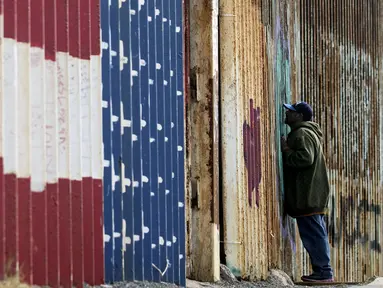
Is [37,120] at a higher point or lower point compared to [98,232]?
higher

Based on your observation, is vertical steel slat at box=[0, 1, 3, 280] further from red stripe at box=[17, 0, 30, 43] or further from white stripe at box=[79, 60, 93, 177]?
white stripe at box=[79, 60, 93, 177]

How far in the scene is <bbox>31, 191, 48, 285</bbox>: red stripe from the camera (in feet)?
21.0

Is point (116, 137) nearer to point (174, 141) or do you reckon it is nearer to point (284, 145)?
point (174, 141)

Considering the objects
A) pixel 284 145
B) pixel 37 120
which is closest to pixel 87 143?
pixel 37 120

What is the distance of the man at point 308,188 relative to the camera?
35.2 feet

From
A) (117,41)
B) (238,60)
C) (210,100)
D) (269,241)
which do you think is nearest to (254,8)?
(238,60)

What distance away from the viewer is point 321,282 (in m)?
10.7

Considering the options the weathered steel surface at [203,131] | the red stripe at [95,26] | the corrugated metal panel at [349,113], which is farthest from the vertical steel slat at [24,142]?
the corrugated metal panel at [349,113]

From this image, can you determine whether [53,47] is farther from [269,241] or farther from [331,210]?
[331,210]

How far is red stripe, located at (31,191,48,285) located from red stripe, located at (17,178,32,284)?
0.04 m

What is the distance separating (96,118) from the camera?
7.08m

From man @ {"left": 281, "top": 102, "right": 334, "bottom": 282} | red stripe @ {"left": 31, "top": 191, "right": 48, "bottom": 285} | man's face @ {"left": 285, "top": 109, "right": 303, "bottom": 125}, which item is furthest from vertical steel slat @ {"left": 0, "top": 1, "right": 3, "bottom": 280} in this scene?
man's face @ {"left": 285, "top": 109, "right": 303, "bottom": 125}

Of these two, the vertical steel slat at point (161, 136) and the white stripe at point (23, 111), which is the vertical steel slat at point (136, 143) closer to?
the vertical steel slat at point (161, 136)

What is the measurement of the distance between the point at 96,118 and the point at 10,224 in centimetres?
116
